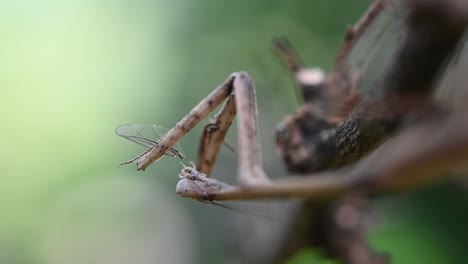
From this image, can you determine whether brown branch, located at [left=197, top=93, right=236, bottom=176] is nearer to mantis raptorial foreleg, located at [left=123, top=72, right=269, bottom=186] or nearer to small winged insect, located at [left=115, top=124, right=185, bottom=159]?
mantis raptorial foreleg, located at [left=123, top=72, right=269, bottom=186]

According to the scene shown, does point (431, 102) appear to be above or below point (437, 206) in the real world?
below

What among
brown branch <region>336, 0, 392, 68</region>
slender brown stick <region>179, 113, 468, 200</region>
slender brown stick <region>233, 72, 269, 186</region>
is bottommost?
slender brown stick <region>179, 113, 468, 200</region>

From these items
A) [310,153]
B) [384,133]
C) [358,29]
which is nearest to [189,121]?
[384,133]

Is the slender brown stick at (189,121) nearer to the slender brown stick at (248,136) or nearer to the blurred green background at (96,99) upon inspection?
the slender brown stick at (248,136)

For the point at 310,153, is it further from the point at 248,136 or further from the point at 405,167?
the point at 405,167

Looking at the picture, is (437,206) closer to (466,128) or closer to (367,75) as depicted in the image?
(367,75)

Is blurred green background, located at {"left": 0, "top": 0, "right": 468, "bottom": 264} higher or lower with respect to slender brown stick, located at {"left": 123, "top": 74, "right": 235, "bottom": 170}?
higher

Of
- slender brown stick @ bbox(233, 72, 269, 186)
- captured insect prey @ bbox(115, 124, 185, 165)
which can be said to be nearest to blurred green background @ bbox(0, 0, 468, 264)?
captured insect prey @ bbox(115, 124, 185, 165)

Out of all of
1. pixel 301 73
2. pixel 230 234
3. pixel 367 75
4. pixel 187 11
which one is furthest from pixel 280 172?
pixel 187 11
